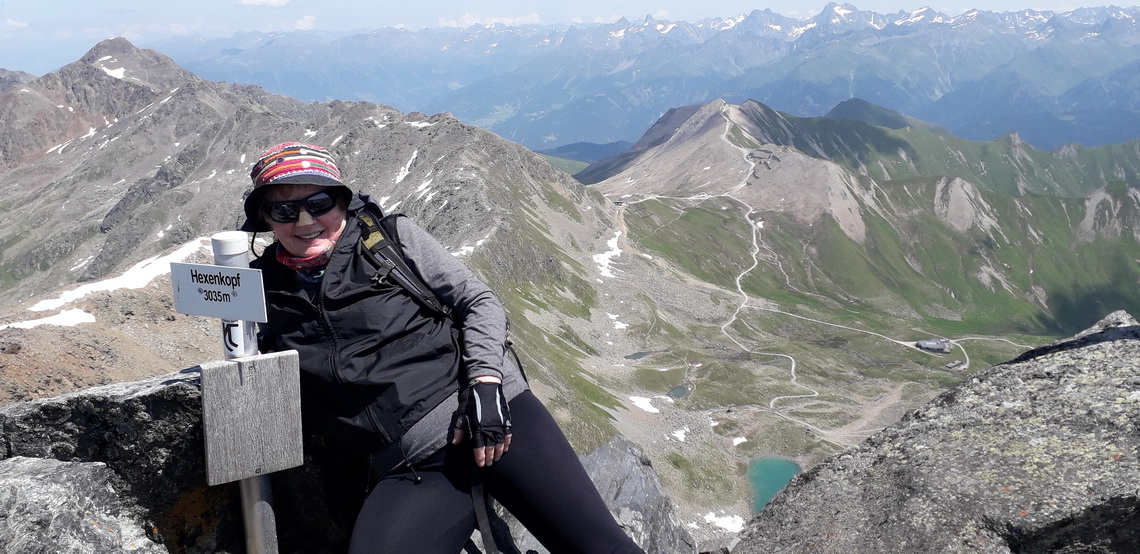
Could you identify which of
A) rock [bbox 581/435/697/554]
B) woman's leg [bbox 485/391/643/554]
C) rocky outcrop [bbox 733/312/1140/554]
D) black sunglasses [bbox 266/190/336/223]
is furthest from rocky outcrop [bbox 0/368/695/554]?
rocky outcrop [bbox 733/312/1140/554]

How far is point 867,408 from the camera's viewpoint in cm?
12050

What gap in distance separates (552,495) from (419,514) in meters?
1.43

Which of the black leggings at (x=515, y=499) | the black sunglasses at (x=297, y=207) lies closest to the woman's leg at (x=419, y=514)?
the black leggings at (x=515, y=499)

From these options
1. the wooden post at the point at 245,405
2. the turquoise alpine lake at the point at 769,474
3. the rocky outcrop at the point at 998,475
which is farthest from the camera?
the turquoise alpine lake at the point at 769,474

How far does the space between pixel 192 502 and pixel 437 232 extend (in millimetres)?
132023

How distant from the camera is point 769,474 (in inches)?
3548

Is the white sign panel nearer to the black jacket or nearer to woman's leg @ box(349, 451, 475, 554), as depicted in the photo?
the black jacket

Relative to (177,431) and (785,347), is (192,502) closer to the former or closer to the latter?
(177,431)

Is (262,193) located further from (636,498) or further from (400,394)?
(636,498)

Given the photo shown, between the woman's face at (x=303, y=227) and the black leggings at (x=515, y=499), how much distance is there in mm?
2739

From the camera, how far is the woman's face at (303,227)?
738 centimetres

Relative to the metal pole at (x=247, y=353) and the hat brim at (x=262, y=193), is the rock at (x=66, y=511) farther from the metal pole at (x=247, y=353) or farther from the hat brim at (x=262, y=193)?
the hat brim at (x=262, y=193)

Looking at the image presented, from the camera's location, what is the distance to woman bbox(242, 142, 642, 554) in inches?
275

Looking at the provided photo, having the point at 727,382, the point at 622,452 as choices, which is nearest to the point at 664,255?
the point at 727,382
